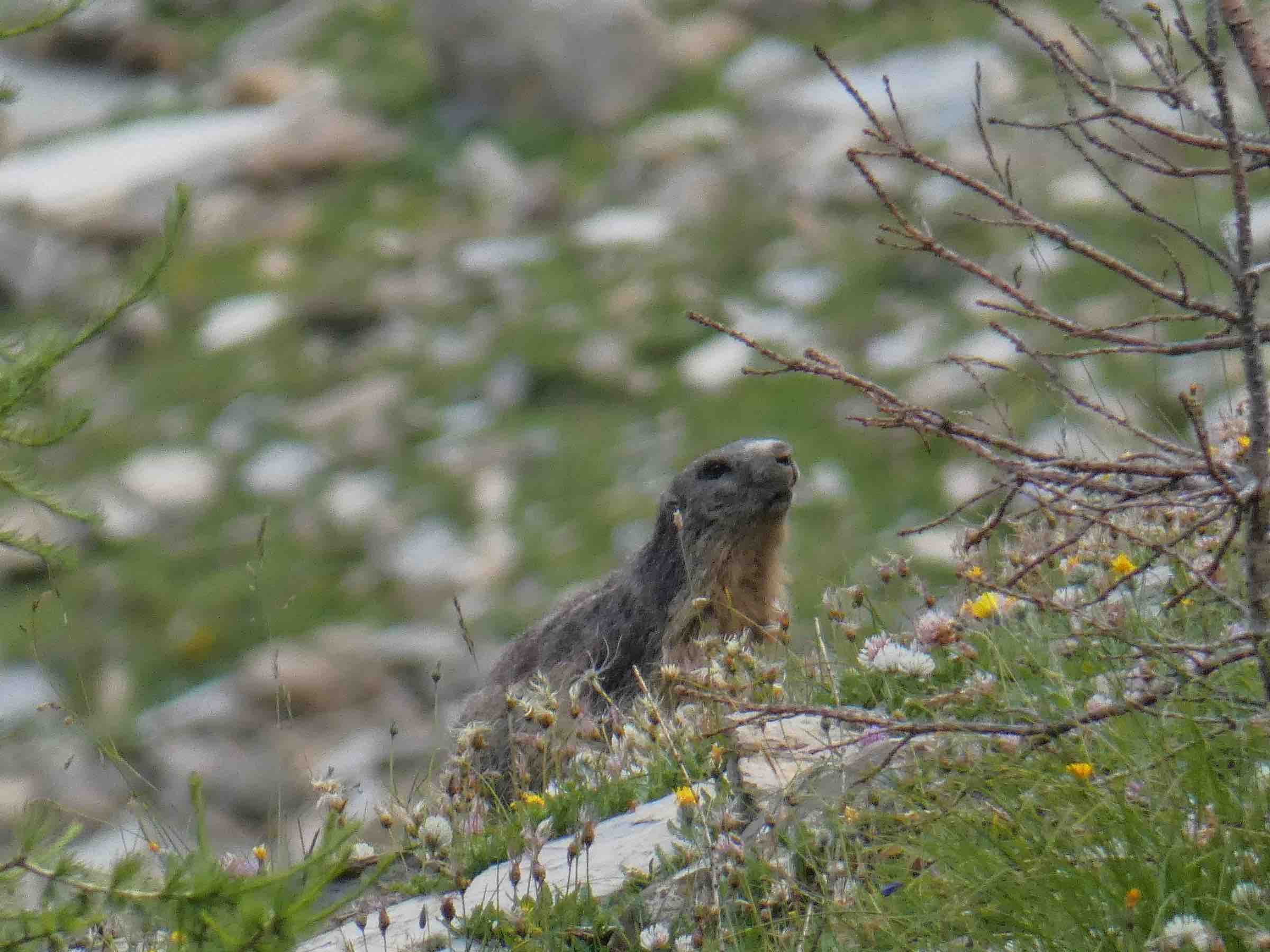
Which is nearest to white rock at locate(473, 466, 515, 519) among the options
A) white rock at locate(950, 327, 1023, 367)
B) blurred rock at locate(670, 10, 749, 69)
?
white rock at locate(950, 327, 1023, 367)

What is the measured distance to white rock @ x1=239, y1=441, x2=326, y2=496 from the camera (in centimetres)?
1647

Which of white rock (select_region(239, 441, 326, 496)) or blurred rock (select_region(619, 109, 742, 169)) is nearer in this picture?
white rock (select_region(239, 441, 326, 496))

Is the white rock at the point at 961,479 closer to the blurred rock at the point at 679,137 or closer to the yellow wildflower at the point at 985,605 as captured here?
the blurred rock at the point at 679,137

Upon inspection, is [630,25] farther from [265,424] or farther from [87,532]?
[87,532]

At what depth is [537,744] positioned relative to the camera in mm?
4094

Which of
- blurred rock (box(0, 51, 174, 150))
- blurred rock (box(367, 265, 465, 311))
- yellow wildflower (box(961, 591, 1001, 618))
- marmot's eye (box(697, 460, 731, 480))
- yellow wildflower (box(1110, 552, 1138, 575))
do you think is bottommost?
blurred rock (box(367, 265, 465, 311))

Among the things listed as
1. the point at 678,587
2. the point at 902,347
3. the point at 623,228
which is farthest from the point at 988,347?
the point at 678,587

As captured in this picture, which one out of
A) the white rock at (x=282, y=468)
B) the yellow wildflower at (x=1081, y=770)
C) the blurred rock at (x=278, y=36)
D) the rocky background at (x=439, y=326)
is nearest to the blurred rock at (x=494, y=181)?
the rocky background at (x=439, y=326)

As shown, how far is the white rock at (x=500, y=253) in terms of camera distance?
18297mm

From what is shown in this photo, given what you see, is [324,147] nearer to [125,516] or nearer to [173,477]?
[173,477]

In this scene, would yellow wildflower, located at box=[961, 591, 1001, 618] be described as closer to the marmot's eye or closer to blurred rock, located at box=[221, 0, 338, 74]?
the marmot's eye

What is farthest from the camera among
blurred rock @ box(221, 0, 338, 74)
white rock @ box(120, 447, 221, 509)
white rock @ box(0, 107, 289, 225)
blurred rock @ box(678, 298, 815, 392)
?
blurred rock @ box(221, 0, 338, 74)

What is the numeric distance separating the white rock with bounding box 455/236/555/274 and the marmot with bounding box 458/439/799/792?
10.9m

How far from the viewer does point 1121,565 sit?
14.5 feet
